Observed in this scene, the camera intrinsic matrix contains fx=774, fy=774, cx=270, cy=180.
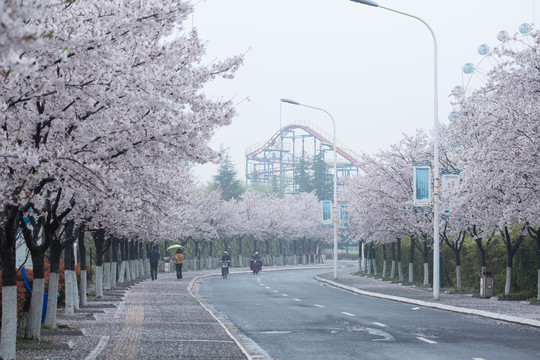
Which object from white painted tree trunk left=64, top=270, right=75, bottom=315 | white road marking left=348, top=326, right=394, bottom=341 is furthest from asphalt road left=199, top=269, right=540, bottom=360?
white painted tree trunk left=64, top=270, right=75, bottom=315

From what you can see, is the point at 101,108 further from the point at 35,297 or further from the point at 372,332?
the point at 372,332

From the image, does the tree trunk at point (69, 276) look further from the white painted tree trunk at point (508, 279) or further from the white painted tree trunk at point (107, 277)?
the white painted tree trunk at point (508, 279)

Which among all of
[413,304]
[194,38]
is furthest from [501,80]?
[194,38]

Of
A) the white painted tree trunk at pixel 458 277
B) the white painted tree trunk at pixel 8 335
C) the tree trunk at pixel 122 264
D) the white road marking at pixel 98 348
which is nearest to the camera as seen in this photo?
the white painted tree trunk at pixel 8 335

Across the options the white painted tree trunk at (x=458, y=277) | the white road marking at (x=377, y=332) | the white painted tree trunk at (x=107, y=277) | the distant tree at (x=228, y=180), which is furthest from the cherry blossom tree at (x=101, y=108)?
the distant tree at (x=228, y=180)

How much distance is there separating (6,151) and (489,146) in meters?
18.5

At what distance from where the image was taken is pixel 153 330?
60.6ft

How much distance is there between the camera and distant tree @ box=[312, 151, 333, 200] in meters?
135

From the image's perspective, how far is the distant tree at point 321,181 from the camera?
134875 mm

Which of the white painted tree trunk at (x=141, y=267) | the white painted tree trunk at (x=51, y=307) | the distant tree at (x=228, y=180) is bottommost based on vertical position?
the white painted tree trunk at (x=141, y=267)

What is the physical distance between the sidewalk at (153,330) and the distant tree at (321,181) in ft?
340

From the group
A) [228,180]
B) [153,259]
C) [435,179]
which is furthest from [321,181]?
[435,179]

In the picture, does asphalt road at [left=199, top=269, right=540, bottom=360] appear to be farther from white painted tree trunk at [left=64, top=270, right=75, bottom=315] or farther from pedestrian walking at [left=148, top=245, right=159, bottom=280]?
pedestrian walking at [left=148, top=245, right=159, bottom=280]

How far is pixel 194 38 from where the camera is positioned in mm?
13477
